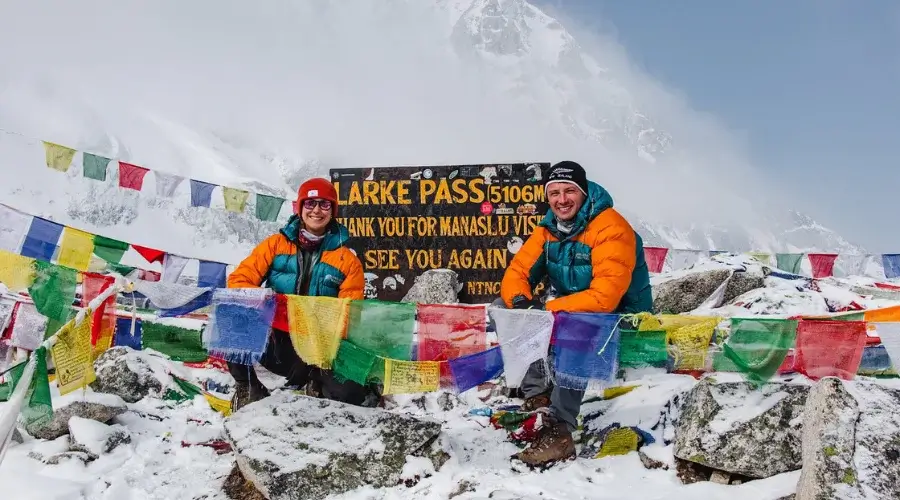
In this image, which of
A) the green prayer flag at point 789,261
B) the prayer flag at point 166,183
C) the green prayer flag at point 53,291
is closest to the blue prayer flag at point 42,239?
the green prayer flag at point 53,291

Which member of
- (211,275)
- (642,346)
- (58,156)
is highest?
(58,156)

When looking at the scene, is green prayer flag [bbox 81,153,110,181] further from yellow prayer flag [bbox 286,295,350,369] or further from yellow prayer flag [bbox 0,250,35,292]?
yellow prayer flag [bbox 286,295,350,369]

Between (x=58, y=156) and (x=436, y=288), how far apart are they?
31.9 feet

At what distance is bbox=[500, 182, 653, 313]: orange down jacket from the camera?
441 centimetres

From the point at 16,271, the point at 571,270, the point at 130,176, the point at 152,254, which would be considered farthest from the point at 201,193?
the point at 571,270

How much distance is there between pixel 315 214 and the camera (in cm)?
517

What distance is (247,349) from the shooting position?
4.74 meters

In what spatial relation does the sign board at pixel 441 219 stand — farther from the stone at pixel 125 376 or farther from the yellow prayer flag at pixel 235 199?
the stone at pixel 125 376

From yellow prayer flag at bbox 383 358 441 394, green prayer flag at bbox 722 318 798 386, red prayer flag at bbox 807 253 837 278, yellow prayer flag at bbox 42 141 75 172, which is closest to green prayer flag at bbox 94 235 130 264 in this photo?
yellow prayer flag at bbox 42 141 75 172

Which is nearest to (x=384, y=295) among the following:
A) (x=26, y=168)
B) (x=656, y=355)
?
(x=656, y=355)

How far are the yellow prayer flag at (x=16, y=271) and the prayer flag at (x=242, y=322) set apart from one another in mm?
2464

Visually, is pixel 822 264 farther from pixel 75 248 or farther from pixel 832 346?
pixel 75 248

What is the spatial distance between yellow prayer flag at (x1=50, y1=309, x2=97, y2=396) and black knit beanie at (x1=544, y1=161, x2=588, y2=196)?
3821mm

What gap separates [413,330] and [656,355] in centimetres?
199
